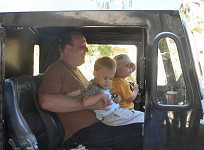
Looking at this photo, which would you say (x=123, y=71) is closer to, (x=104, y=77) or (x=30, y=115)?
(x=104, y=77)

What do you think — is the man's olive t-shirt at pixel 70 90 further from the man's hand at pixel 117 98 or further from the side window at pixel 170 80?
the side window at pixel 170 80

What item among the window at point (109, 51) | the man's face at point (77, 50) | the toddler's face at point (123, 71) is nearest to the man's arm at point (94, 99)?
the man's face at point (77, 50)

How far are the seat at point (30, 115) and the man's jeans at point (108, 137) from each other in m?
0.14

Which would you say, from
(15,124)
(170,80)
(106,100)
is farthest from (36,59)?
(170,80)

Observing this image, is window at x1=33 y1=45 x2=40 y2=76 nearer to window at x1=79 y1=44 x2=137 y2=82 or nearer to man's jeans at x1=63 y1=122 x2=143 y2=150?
window at x1=79 y1=44 x2=137 y2=82

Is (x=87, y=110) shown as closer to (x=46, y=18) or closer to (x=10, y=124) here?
(x=10, y=124)

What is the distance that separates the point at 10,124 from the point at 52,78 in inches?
18.9

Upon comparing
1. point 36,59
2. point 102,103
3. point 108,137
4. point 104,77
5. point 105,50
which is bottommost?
point 108,137

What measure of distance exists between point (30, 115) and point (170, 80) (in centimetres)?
110

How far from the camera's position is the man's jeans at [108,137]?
2928 mm

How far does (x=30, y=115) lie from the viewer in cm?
281

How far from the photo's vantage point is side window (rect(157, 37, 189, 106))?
2.27 m

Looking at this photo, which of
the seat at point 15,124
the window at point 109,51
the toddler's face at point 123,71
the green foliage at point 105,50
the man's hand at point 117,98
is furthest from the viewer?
the green foliage at point 105,50

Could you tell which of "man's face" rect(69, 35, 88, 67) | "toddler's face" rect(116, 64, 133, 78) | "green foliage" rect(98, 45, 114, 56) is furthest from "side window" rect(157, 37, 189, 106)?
"green foliage" rect(98, 45, 114, 56)
